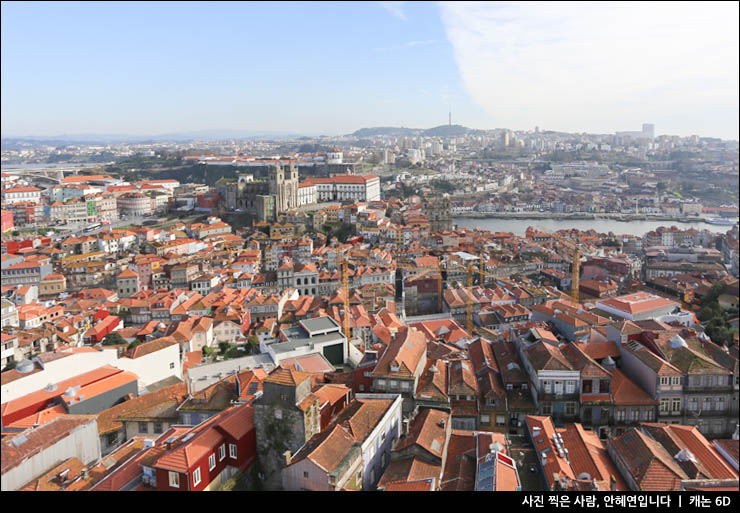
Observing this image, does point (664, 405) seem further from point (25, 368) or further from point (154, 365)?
point (25, 368)

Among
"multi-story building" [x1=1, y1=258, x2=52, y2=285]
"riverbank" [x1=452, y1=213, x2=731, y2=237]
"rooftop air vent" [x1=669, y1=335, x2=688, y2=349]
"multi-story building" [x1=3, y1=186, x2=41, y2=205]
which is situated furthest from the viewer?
"riverbank" [x1=452, y1=213, x2=731, y2=237]

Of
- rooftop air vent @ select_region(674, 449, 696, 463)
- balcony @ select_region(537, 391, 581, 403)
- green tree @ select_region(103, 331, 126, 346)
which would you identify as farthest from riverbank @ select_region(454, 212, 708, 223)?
rooftop air vent @ select_region(674, 449, 696, 463)

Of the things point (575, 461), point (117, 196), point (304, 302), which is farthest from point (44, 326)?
point (117, 196)

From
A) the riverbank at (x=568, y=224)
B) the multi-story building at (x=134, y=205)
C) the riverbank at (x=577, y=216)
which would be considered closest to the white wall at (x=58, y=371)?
the multi-story building at (x=134, y=205)

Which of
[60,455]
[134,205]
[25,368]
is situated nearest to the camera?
[60,455]

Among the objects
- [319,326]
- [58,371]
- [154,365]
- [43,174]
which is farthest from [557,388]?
[43,174]

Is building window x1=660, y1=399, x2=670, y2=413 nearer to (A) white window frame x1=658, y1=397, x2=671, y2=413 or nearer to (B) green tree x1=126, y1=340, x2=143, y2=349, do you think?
(A) white window frame x1=658, y1=397, x2=671, y2=413

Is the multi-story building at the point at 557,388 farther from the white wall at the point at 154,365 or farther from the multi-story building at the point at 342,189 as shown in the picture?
the multi-story building at the point at 342,189

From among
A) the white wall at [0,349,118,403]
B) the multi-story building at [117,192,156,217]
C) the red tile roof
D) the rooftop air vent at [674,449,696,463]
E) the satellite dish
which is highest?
the multi-story building at [117,192,156,217]

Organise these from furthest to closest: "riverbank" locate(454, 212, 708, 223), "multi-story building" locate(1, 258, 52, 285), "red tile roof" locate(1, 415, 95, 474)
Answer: "riverbank" locate(454, 212, 708, 223) < "multi-story building" locate(1, 258, 52, 285) < "red tile roof" locate(1, 415, 95, 474)
